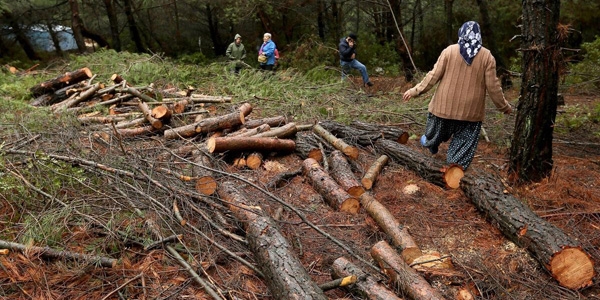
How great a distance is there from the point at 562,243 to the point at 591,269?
271mm

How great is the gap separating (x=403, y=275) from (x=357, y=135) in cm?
343

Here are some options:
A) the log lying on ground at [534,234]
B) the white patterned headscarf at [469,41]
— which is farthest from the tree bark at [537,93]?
the log lying on ground at [534,234]

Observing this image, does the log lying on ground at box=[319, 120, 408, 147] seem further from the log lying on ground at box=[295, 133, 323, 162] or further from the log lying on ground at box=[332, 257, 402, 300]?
the log lying on ground at box=[332, 257, 402, 300]

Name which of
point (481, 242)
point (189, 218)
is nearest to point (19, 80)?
point (189, 218)

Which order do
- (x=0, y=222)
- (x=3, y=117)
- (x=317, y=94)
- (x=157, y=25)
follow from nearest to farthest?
(x=0, y=222) < (x=3, y=117) < (x=317, y=94) < (x=157, y=25)

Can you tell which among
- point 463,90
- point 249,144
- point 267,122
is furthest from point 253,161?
point 463,90

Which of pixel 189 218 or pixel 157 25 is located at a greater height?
pixel 157 25

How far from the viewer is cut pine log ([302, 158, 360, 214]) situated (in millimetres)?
4887

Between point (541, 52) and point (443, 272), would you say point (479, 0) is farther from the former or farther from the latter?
point (443, 272)

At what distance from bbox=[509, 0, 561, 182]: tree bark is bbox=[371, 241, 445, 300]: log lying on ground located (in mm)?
2397

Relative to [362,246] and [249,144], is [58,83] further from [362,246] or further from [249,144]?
[362,246]

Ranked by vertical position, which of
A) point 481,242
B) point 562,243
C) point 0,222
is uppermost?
point 0,222

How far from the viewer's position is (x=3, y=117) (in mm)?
6770

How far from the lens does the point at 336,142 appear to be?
21.0 feet
